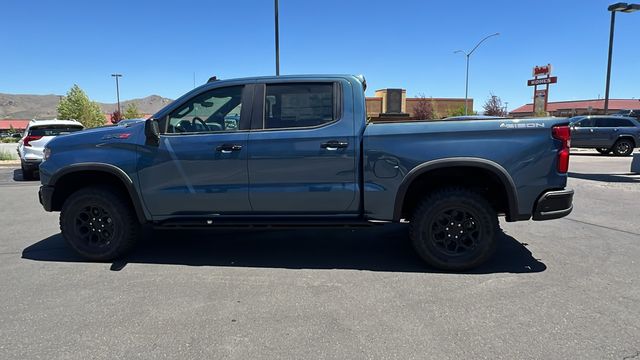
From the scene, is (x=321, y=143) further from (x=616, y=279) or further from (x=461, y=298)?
(x=616, y=279)

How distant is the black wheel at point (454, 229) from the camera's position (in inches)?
167

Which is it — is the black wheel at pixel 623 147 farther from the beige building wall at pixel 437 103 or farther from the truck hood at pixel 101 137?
the beige building wall at pixel 437 103

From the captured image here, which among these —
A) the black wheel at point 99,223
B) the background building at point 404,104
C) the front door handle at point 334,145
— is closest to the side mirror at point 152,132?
the black wheel at point 99,223

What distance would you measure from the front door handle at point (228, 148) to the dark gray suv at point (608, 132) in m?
19.0

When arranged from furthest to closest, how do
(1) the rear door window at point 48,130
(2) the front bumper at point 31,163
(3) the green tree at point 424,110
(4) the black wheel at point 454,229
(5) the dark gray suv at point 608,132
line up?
(3) the green tree at point 424,110 → (5) the dark gray suv at point 608,132 → (1) the rear door window at point 48,130 → (2) the front bumper at point 31,163 → (4) the black wheel at point 454,229

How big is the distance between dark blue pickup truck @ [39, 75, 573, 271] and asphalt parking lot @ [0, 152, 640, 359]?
0.50 metres

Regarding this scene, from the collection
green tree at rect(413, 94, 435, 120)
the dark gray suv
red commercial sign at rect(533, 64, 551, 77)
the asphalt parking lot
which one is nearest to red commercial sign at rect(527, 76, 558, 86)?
red commercial sign at rect(533, 64, 551, 77)

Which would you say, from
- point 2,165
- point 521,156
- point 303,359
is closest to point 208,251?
point 303,359

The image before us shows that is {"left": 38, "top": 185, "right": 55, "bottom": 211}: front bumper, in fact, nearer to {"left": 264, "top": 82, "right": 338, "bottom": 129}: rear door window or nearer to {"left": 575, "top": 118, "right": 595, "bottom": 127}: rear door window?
{"left": 264, "top": 82, "right": 338, "bottom": 129}: rear door window

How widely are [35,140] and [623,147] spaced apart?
908 inches

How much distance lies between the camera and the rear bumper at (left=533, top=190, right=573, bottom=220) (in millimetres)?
4152

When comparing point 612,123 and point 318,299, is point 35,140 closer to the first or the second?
point 318,299

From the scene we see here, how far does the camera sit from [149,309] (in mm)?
3562

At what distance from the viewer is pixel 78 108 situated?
68625 mm
